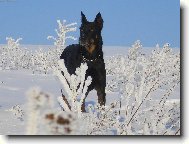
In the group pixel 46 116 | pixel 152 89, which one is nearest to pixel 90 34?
pixel 152 89

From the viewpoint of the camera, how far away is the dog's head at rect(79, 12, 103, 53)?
5.87 metres

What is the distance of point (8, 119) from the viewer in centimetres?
493

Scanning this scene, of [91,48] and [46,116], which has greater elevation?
[91,48]

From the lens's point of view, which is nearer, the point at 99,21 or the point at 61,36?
the point at 99,21

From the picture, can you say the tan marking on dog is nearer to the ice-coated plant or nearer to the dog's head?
the dog's head

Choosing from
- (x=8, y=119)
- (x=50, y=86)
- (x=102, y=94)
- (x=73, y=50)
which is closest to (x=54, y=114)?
(x=8, y=119)

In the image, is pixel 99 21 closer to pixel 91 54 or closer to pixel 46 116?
pixel 91 54

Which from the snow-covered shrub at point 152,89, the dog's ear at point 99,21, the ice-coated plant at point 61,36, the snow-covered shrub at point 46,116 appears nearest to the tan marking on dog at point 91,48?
the dog's ear at point 99,21

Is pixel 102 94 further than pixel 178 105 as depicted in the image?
Yes

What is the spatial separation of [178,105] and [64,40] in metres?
16.3

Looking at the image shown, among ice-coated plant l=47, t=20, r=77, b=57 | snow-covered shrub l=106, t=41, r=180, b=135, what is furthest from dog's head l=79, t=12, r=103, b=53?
ice-coated plant l=47, t=20, r=77, b=57

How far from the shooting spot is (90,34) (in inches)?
234

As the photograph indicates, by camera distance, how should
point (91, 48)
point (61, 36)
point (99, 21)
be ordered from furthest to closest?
1. point (61, 36)
2. point (91, 48)
3. point (99, 21)

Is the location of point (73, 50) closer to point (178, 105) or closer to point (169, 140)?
point (178, 105)
